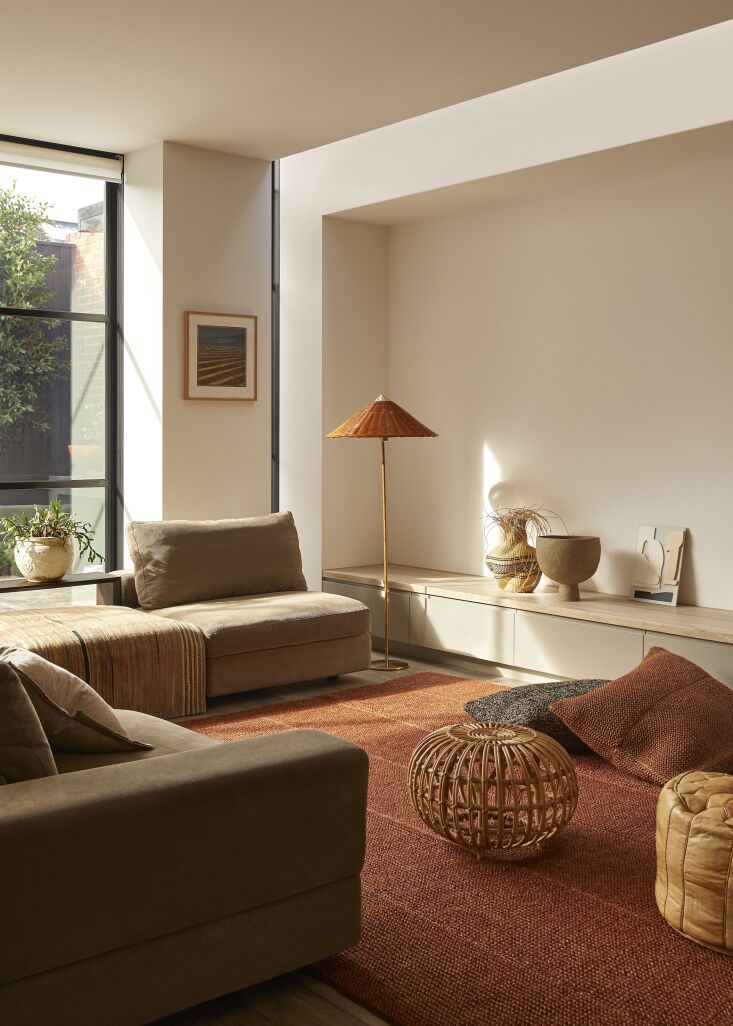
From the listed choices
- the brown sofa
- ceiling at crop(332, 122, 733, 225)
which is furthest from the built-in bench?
the brown sofa

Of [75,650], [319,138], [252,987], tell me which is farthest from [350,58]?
[252,987]

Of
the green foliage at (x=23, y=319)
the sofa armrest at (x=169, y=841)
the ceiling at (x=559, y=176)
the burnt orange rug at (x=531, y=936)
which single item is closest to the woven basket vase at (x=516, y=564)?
the ceiling at (x=559, y=176)

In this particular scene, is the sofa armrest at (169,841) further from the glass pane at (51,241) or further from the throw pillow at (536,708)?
the glass pane at (51,241)

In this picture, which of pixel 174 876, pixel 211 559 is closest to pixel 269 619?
pixel 211 559

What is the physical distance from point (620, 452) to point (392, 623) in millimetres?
1596

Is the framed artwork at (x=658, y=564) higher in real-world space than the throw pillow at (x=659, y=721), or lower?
higher

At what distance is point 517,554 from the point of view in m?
5.71

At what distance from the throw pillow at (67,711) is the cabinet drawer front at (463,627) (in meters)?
2.94

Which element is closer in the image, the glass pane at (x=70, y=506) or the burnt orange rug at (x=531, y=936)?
the burnt orange rug at (x=531, y=936)

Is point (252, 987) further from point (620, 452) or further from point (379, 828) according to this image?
point (620, 452)

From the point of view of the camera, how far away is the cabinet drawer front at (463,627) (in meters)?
5.50

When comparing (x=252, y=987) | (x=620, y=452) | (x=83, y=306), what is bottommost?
(x=252, y=987)

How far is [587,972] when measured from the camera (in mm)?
2506

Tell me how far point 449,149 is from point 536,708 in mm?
3025
